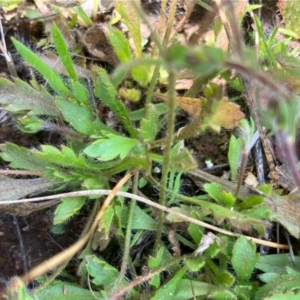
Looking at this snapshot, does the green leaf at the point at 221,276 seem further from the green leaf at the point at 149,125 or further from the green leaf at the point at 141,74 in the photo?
the green leaf at the point at 141,74

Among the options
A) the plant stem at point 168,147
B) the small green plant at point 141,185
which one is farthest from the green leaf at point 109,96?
the plant stem at point 168,147

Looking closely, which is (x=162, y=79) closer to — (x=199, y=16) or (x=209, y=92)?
(x=199, y=16)

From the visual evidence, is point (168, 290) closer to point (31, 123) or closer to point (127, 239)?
point (127, 239)

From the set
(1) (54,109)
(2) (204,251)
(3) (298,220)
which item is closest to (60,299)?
(2) (204,251)

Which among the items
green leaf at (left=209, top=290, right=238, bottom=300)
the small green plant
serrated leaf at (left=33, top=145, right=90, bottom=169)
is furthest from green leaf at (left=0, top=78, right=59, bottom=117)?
green leaf at (left=209, top=290, right=238, bottom=300)

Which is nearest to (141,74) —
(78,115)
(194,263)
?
(78,115)

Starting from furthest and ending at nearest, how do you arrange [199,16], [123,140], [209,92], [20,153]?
1. [199,16]
2. [20,153]
3. [123,140]
4. [209,92]

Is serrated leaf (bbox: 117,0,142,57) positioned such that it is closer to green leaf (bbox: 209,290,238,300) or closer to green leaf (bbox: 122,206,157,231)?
green leaf (bbox: 122,206,157,231)
